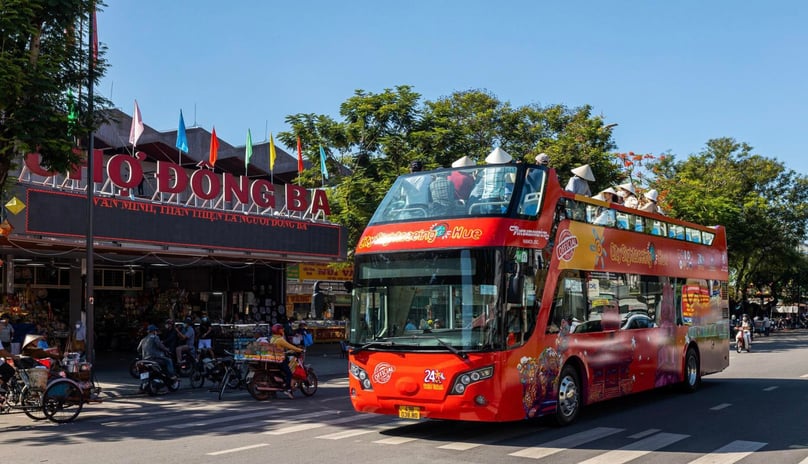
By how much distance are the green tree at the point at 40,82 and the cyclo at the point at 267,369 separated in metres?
5.46

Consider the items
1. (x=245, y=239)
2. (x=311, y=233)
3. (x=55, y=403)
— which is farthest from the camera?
(x=311, y=233)

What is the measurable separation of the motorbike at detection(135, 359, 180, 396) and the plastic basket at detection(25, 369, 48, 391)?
4.57 m

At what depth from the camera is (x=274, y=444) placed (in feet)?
34.5

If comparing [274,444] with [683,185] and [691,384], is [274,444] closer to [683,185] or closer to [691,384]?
[691,384]

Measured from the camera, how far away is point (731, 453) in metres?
9.56

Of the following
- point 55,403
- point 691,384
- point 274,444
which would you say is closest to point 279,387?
point 55,403

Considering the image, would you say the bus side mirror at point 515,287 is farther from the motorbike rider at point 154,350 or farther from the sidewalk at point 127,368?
the sidewalk at point 127,368

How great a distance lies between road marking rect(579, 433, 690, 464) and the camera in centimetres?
914

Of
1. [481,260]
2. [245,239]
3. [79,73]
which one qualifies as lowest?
[481,260]

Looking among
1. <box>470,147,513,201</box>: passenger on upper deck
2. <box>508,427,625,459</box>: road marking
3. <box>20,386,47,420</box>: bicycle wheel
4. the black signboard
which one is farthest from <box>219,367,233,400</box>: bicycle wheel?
<box>508,427,625,459</box>: road marking

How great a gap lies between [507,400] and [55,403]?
800cm

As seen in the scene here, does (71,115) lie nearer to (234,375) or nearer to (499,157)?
(234,375)

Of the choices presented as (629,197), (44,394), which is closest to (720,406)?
(629,197)

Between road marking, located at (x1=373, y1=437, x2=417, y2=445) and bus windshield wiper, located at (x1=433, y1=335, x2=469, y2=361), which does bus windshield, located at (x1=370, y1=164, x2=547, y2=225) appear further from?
road marking, located at (x1=373, y1=437, x2=417, y2=445)
